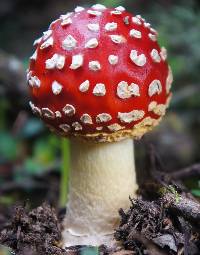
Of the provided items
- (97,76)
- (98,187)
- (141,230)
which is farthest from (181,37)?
(141,230)

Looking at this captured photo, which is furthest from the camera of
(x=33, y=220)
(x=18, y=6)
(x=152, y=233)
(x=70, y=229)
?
(x=18, y=6)

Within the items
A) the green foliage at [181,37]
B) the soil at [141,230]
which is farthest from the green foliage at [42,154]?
the soil at [141,230]

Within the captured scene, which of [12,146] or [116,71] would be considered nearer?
[116,71]

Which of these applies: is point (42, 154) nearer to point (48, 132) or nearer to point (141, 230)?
point (48, 132)

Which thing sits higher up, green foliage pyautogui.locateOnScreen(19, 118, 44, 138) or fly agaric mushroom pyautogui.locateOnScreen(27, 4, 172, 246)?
green foliage pyautogui.locateOnScreen(19, 118, 44, 138)

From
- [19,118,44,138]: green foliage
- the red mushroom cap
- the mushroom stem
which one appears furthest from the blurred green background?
the red mushroom cap

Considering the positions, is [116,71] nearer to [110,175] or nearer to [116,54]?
[116,54]

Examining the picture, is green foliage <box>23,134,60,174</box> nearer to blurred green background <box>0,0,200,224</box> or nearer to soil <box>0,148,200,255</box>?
blurred green background <box>0,0,200,224</box>

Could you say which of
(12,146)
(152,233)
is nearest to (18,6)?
(12,146)
